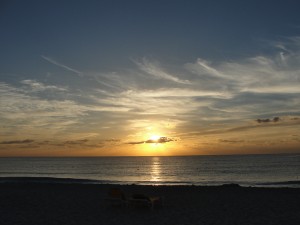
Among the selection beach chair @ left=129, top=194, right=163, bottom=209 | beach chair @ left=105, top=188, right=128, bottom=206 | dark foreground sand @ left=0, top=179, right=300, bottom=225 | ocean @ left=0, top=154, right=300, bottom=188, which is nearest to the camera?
dark foreground sand @ left=0, top=179, right=300, bottom=225

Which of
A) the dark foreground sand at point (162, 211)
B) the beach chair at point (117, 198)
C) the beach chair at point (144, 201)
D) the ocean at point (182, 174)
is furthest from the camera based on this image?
the ocean at point (182, 174)

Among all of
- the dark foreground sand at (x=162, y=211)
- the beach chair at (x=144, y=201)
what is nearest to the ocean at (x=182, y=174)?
the dark foreground sand at (x=162, y=211)

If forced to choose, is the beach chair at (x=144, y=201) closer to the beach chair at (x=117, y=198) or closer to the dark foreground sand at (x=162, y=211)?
the dark foreground sand at (x=162, y=211)

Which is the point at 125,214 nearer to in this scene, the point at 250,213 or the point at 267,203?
the point at 250,213

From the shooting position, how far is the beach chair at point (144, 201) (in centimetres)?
1581

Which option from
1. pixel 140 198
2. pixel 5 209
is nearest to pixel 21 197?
pixel 5 209

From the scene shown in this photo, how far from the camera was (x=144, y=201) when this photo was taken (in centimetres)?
1591

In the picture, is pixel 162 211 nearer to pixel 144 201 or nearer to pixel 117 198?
pixel 144 201

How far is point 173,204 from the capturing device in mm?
17766

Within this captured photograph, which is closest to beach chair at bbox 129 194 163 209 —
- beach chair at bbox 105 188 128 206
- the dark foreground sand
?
the dark foreground sand

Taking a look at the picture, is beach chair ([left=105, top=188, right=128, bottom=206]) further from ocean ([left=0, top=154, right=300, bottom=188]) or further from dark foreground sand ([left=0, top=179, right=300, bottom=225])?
ocean ([left=0, top=154, right=300, bottom=188])

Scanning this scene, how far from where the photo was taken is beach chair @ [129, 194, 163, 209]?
1581 centimetres

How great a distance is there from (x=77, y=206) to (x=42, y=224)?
14.6 ft

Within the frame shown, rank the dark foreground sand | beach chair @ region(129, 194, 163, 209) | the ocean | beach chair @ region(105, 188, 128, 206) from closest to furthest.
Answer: the dark foreground sand
beach chair @ region(129, 194, 163, 209)
beach chair @ region(105, 188, 128, 206)
the ocean
